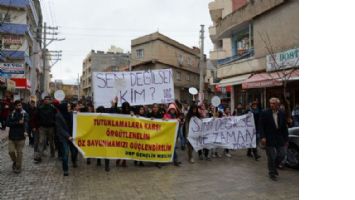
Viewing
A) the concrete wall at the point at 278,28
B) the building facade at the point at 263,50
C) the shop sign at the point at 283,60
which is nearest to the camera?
the shop sign at the point at 283,60

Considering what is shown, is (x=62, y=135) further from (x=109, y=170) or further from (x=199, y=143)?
(x=199, y=143)

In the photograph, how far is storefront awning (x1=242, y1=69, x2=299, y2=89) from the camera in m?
15.0

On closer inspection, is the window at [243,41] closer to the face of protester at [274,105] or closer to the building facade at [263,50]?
the building facade at [263,50]

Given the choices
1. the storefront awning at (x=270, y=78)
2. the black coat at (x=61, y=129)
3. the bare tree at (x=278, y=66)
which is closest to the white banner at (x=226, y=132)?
the black coat at (x=61, y=129)

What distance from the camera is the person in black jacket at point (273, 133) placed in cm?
740

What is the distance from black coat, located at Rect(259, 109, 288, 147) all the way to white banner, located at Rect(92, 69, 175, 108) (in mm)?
4218

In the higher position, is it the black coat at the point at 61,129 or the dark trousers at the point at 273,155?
the black coat at the point at 61,129

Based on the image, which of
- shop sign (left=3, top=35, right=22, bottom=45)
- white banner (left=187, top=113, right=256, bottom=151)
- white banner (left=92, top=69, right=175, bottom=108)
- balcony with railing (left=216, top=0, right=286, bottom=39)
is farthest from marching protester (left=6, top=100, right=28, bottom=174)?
shop sign (left=3, top=35, right=22, bottom=45)

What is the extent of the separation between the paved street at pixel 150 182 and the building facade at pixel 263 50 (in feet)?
22.9

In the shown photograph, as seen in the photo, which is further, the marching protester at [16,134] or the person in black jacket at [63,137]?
the marching protester at [16,134]

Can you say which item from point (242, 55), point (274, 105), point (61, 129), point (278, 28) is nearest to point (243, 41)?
point (242, 55)

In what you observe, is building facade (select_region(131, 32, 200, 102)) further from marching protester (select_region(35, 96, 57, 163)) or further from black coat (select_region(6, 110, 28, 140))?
black coat (select_region(6, 110, 28, 140))

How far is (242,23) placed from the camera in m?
21.5
